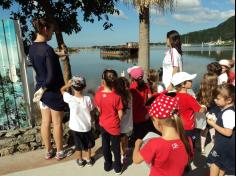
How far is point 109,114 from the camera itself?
3711 millimetres

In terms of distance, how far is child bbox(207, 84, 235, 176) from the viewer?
2645 mm

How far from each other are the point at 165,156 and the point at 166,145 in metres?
0.09

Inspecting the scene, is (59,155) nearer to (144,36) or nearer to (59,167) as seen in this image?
(59,167)

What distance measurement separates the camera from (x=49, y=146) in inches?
171

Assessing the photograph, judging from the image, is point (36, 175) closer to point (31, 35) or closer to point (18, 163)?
point (18, 163)

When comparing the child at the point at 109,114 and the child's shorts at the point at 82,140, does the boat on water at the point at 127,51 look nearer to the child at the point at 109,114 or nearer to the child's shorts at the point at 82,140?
the child's shorts at the point at 82,140

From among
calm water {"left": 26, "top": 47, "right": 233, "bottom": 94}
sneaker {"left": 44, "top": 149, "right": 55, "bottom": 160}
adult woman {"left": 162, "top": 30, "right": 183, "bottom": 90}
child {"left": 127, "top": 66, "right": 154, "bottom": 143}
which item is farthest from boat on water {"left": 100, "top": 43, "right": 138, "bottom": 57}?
sneaker {"left": 44, "top": 149, "right": 55, "bottom": 160}

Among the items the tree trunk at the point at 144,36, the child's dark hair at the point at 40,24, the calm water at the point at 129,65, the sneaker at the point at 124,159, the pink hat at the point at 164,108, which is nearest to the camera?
the pink hat at the point at 164,108

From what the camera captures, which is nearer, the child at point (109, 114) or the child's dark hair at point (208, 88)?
the child at point (109, 114)

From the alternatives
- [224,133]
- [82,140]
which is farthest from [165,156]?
[82,140]

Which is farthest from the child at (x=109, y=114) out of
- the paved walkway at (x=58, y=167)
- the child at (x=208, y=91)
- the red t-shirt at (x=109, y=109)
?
the child at (x=208, y=91)

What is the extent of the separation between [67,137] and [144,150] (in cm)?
259

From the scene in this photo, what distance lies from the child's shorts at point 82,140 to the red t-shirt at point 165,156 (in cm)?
175

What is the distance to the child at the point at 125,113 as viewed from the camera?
363 centimetres
